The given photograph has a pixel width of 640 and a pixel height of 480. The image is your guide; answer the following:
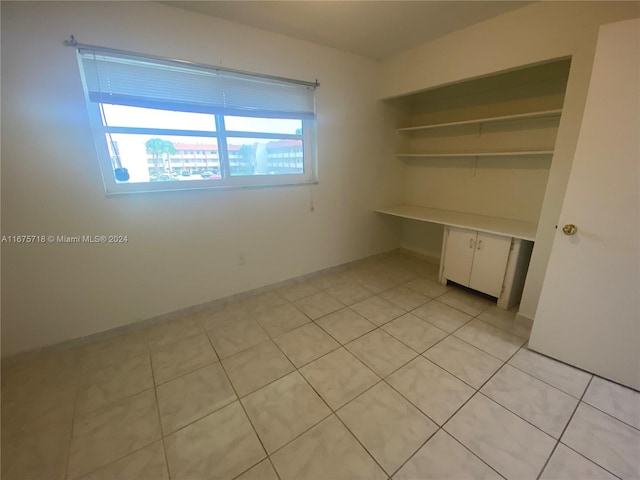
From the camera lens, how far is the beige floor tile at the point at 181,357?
1.77m

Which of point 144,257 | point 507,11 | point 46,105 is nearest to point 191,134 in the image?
point 46,105

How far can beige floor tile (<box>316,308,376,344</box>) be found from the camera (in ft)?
6.94

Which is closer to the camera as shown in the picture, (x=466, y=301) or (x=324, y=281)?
(x=466, y=301)

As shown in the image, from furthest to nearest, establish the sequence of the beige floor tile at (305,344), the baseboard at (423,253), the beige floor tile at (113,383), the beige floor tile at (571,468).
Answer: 1. the baseboard at (423,253)
2. the beige floor tile at (305,344)
3. the beige floor tile at (113,383)
4. the beige floor tile at (571,468)

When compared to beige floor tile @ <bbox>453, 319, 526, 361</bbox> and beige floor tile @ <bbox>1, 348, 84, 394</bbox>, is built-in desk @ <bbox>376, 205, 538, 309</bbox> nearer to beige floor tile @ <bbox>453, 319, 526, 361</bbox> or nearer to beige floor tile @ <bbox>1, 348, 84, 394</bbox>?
beige floor tile @ <bbox>453, 319, 526, 361</bbox>

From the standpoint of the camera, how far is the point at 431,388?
1.61 meters

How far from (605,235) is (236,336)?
2.50 m

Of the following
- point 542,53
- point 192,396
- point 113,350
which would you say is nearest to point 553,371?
Answer: point 542,53

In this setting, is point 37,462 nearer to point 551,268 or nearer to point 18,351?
point 18,351

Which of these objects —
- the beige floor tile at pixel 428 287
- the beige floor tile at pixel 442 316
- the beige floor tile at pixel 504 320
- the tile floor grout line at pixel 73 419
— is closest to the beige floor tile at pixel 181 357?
the tile floor grout line at pixel 73 419

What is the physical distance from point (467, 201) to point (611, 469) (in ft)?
8.11

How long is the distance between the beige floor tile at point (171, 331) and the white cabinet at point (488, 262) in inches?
98.4

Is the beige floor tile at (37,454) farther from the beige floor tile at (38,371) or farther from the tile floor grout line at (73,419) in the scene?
the beige floor tile at (38,371)

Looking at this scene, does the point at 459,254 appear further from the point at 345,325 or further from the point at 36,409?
the point at 36,409
